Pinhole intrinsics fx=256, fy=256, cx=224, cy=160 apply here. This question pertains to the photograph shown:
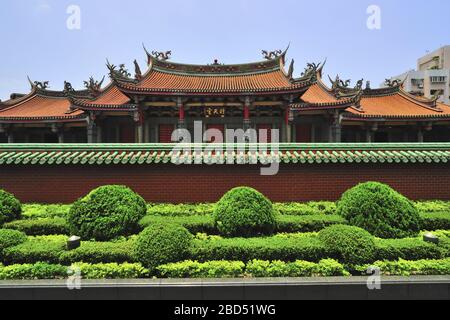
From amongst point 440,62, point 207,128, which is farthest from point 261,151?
point 440,62

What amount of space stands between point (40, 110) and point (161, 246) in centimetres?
1681

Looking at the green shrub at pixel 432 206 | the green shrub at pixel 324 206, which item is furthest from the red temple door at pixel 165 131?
the green shrub at pixel 432 206

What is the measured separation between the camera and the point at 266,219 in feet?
18.2

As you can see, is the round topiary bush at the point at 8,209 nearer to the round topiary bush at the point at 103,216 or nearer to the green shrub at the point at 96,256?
the round topiary bush at the point at 103,216

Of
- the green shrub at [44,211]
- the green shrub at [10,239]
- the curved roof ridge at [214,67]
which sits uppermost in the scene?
the curved roof ridge at [214,67]

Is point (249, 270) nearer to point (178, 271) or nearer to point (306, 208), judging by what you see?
point (178, 271)

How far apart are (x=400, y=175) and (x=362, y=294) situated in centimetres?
502

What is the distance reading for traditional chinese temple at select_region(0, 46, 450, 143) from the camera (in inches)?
525

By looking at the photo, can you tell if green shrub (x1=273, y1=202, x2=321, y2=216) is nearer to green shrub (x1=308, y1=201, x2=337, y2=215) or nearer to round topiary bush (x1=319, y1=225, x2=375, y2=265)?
green shrub (x1=308, y1=201, x2=337, y2=215)

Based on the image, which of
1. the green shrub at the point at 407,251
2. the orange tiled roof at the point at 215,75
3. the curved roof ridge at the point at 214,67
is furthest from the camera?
the curved roof ridge at the point at 214,67

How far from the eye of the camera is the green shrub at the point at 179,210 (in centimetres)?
687

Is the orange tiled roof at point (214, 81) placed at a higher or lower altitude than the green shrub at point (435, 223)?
higher

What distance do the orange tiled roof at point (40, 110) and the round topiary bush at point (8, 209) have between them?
30.2 feet

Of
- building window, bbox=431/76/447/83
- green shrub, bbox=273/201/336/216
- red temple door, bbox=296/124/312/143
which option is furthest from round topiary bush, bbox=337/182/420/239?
building window, bbox=431/76/447/83
